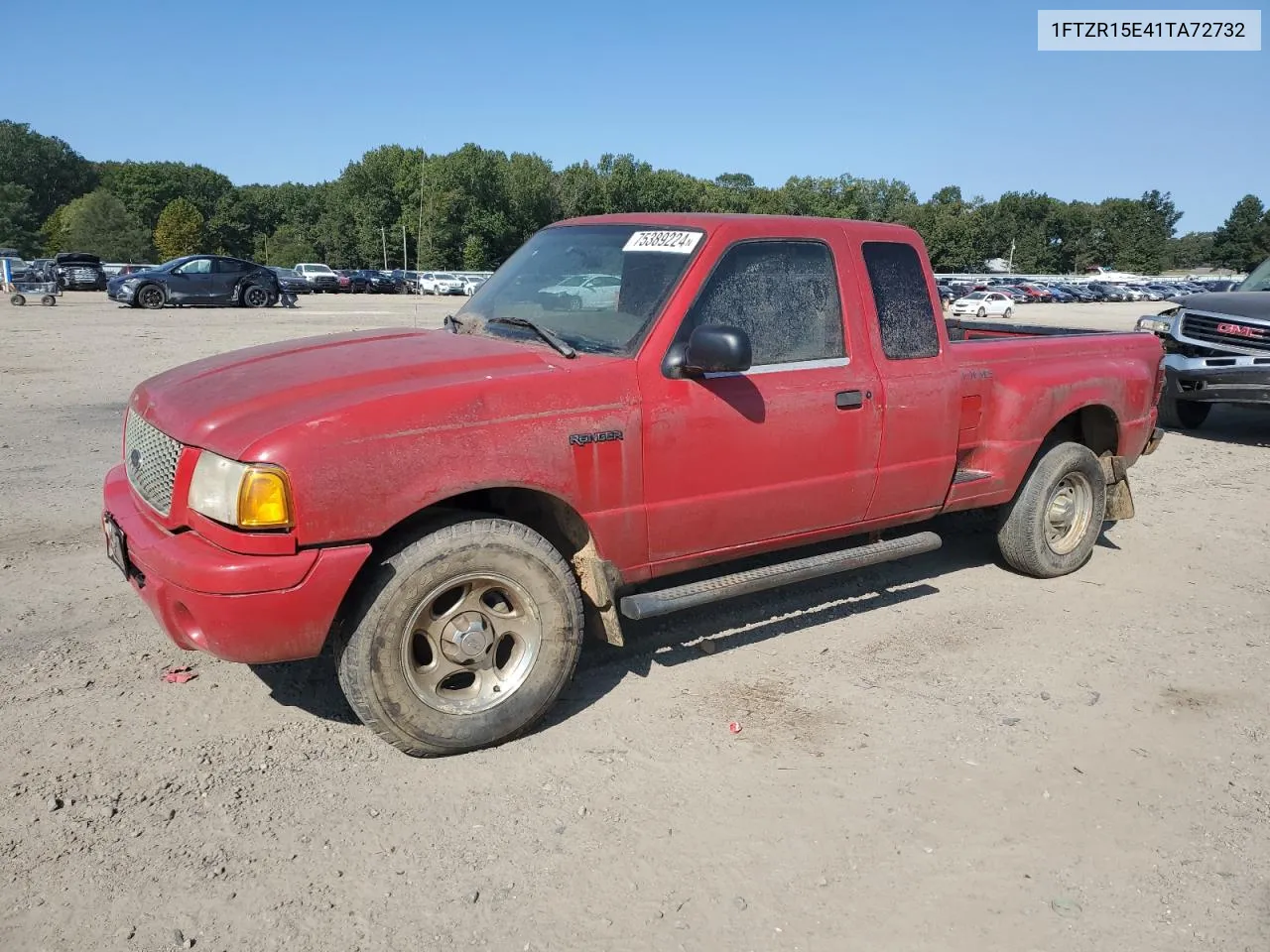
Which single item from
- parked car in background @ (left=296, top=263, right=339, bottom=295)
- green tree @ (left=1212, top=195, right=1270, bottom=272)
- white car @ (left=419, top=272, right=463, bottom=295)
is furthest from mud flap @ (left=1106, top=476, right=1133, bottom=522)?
green tree @ (left=1212, top=195, right=1270, bottom=272)

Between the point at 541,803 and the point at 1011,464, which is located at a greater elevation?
the point at 1011,464

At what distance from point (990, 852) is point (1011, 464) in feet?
8.68

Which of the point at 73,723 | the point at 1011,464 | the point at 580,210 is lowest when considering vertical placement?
the point at 73,723

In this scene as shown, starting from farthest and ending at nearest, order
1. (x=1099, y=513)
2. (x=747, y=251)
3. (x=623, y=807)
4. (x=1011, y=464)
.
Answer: (x=1099, y=513) → (x=1011, y=464) → (x=747, y=251) → (x=623, y=807)

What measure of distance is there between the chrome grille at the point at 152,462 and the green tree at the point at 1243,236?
5583 inches

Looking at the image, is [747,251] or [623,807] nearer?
[623,807]

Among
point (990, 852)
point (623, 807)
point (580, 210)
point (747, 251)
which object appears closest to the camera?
point (990, 852)

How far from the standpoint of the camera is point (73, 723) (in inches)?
143

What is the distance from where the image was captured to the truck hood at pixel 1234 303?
32.9 ft

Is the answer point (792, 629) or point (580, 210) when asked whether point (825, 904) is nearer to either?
point (792, 629)

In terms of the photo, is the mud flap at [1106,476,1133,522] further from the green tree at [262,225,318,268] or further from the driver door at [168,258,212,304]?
the green tree at [262,225,318,268]

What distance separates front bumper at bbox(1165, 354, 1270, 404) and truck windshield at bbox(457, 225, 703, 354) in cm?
815

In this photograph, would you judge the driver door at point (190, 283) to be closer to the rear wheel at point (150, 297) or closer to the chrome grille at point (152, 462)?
the rear wheel at point (150, 297)

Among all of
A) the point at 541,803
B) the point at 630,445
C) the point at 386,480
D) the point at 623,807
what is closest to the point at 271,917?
the point at 541,803
